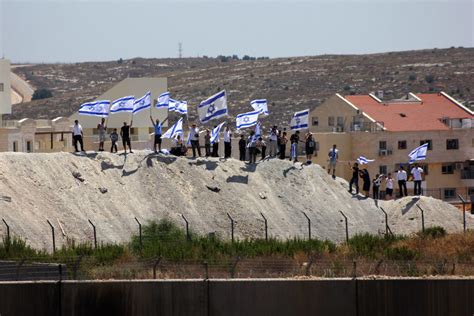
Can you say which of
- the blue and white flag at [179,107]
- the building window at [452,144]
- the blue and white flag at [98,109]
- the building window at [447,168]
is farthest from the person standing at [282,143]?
the building window at [452,144]

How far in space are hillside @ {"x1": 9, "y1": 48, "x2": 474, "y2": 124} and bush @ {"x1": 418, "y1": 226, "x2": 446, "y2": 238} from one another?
237ft

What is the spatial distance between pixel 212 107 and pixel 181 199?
5.11 meters

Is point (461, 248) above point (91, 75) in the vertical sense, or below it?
below

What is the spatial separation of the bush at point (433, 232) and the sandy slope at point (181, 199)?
1.57m

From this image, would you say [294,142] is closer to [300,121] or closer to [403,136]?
[300,121]

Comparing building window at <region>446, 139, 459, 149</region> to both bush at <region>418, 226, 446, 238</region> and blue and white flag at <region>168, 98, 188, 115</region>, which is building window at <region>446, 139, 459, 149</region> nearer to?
blue and white flag at <region>168, 98, 188, 115</region>

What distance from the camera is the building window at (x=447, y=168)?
294 feet

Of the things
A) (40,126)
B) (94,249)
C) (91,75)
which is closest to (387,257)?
(94,249)

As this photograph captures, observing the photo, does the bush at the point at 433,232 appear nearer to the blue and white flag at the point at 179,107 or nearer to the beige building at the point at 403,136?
the blue and white flag at the point at 179,107

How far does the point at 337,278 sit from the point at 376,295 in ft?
3.12

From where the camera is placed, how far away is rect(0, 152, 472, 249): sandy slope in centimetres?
5269

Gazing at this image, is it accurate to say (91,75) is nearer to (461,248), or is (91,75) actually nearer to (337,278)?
(461,248)

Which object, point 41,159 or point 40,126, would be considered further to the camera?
point 40,126

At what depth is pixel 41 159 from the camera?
55.9 m
